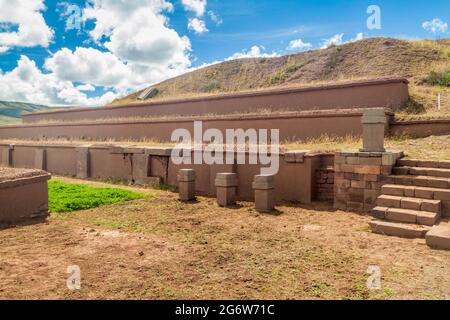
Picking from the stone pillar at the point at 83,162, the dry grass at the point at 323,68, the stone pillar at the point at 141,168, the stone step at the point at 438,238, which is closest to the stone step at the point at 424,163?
the stone step at the point at 438,238

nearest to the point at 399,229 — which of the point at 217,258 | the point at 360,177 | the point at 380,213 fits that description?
the point at 380,213

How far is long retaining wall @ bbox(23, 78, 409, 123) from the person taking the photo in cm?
1244

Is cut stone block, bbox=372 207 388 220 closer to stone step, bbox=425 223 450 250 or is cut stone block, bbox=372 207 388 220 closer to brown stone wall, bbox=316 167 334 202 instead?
stone step, bbox=425 223 450 250

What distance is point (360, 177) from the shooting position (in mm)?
7859

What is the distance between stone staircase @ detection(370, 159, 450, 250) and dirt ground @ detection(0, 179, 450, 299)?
27 cm

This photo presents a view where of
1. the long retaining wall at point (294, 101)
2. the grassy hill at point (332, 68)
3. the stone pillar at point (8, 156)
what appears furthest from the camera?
the stone pillar at point (8, 156)

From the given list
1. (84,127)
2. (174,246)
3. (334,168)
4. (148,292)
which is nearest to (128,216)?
(174,246)

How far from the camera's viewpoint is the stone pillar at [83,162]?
559 inches

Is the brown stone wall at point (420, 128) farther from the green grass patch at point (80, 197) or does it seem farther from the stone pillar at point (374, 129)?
the green grass patch at point (80, 197)

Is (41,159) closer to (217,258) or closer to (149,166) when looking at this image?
(149,166)

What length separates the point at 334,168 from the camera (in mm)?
8336

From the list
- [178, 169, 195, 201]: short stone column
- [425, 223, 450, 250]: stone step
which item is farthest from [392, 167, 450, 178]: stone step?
[178, 169, 195, 201]: short stone column

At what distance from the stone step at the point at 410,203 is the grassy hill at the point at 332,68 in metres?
7.62
